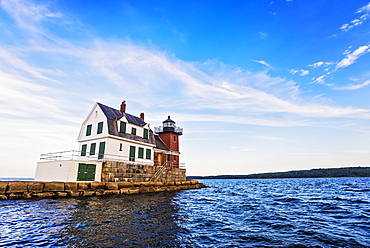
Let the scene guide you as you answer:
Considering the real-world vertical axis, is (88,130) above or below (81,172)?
above

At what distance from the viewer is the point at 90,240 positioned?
289 inches

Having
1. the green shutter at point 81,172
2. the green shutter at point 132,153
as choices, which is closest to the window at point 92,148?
the green shutter at point 81,172

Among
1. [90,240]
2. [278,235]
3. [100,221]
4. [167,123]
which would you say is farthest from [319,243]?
[167,123]

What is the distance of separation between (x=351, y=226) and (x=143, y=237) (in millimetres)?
9292

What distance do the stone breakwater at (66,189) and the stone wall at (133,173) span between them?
38.8 inches

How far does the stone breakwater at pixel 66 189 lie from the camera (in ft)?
55.6

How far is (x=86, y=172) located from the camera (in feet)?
72.1

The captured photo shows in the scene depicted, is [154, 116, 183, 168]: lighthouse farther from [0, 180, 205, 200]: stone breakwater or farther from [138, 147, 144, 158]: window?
[0, 180, 205, 200]: stone breakwater

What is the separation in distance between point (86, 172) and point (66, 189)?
9.55 feet

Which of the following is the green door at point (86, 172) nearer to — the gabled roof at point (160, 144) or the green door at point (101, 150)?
the green door at point (101, 150)

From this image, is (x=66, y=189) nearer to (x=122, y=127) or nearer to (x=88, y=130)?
(x=88, y=130)

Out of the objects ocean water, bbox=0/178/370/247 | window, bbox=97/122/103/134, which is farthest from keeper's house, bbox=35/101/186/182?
ocean water, bbox=0/178/370/247

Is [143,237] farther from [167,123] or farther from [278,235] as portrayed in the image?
[167,123]

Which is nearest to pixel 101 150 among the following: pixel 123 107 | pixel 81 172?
pixel 81 172
